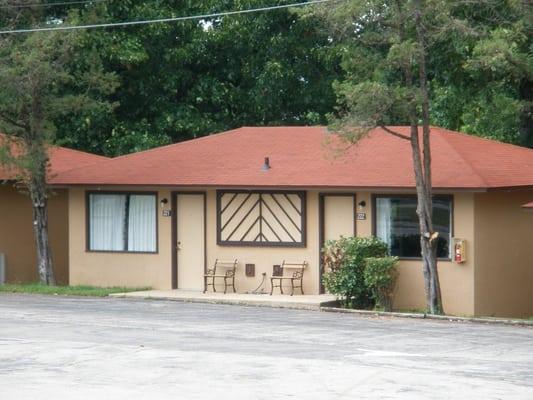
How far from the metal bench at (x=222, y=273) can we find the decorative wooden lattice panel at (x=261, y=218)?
1.59ft

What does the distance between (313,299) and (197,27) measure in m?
14.9

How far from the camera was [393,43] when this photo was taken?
2314 cm

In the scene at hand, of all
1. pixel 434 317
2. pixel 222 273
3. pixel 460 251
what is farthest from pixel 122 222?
pixel 434 317

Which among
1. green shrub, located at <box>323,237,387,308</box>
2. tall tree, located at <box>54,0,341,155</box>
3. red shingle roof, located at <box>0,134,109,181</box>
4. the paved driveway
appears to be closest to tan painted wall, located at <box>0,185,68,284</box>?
red shingle roof, located at <box>0,134,109,181</box>

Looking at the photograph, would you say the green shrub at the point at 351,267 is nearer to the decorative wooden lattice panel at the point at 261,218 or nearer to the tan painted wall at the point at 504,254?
the decorative wooden lattice panel at the point at 261,218

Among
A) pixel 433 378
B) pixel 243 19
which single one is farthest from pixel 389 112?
pixel 243 19

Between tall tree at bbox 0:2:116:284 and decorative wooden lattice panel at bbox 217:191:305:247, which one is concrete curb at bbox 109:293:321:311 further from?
tall tree at bbox 0:2:116:284

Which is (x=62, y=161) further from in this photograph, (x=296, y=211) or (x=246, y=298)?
(x=246, y=298)

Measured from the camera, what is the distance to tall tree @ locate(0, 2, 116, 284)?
1081 inches

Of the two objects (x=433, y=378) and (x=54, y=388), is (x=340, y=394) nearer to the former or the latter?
(x=433, y=378)

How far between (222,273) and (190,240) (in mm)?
1166

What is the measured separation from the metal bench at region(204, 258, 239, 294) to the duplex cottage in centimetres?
14

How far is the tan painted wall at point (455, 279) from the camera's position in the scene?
80.5ft

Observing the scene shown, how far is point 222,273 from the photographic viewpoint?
90.2 ft
